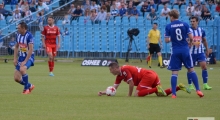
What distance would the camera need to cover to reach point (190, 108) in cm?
1342

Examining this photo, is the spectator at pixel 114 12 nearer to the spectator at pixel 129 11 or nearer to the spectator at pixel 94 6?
the spectator at pixel 129 11

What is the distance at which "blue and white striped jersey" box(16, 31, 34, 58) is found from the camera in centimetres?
1731

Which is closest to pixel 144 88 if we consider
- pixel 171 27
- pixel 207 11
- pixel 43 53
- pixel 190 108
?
pixel 171 27

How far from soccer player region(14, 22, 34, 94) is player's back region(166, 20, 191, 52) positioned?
405cm

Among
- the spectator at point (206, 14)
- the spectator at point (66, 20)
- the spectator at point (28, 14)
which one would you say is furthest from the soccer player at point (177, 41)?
the spectator at point (28, 14)

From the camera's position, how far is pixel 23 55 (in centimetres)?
1758

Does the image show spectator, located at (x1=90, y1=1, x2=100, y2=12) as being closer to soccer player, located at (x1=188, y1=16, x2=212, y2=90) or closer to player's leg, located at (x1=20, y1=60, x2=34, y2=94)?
soccer player, located at (x1=188, y1=16, x2=212, y2=90)

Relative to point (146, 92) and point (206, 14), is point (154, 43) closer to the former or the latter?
point (206, 14)

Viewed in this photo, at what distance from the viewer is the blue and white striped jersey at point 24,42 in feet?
56.8

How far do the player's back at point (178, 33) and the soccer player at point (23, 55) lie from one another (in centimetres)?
405

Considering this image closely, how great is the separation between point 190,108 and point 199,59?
5.78 metres

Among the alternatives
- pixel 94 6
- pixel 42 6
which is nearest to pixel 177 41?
pixel 94 6

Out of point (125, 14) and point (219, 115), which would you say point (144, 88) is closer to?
point (219, 115)

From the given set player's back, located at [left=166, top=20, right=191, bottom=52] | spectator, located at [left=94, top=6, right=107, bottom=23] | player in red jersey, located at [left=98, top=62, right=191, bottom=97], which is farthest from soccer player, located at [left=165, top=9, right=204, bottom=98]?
spectator, located at [left=94, top=6, right=107, bottom=23]
